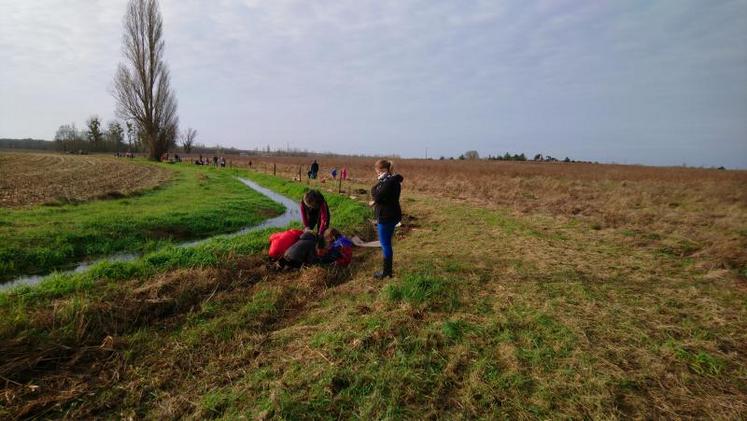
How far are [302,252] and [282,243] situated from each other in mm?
503

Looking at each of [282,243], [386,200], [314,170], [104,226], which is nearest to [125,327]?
[282,243]

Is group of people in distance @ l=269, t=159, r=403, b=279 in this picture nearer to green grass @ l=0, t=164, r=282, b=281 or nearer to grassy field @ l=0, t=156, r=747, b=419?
grassy field @ l=0, t=156, r=747, b=419

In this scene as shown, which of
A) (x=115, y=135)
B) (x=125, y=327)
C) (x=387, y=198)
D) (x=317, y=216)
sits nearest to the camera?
(x=125, y=327)

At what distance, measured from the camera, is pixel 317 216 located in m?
Result: 6.30

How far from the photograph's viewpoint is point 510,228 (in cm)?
909

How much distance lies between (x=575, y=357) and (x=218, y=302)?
14.8 feet

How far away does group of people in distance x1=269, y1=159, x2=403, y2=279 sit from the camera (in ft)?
17.1

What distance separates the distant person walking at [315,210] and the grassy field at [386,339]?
854 millimetres

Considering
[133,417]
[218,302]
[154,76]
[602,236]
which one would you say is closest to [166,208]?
[218,302]

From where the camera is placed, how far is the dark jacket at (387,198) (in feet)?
16.8

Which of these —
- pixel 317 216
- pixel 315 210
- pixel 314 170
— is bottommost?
pixel 317 216

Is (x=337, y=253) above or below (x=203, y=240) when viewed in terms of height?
above

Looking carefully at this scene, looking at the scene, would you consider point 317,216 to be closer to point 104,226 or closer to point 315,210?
point 315,210

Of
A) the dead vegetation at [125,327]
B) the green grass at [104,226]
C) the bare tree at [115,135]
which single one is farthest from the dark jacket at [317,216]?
the bare tree at [115,135]
